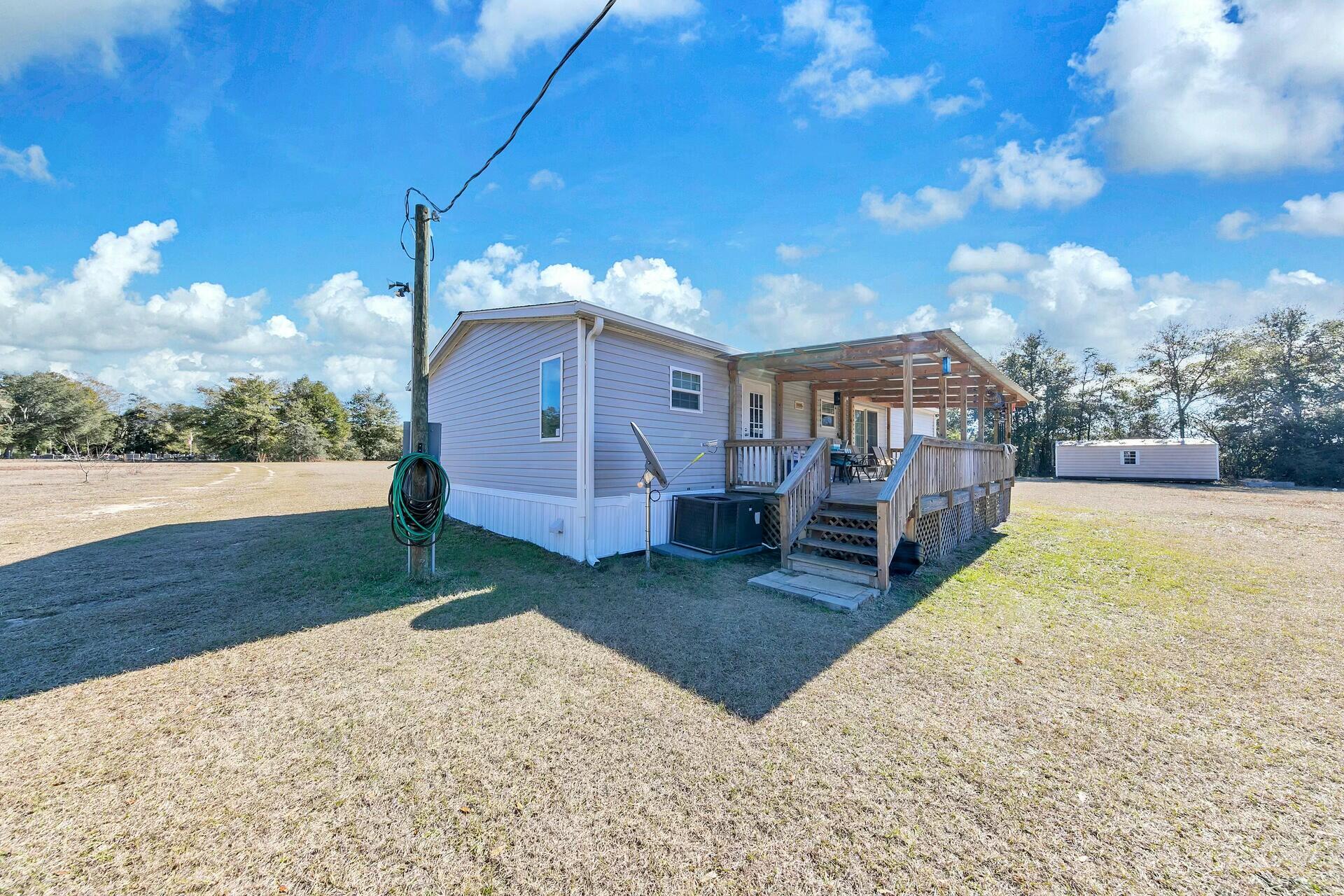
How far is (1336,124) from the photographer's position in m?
10.7

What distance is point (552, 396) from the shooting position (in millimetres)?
7277

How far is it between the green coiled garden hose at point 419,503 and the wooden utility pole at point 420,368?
5cm

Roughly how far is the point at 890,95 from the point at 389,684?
445 inches

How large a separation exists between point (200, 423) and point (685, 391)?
63149mm

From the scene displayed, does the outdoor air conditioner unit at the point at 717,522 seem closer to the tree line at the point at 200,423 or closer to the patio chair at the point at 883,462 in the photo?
the patio chair at the point at 883,462

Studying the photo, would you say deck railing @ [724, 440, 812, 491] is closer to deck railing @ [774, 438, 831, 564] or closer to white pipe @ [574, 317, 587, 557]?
deck railing @ [774, 438, 831, 564]

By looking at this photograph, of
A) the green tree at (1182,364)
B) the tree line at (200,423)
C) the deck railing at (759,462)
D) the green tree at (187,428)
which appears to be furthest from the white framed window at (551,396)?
the green tree at (187,428)

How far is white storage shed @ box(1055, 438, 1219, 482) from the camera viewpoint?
23.2m

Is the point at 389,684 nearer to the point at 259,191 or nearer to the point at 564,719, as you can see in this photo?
the point at 564,719

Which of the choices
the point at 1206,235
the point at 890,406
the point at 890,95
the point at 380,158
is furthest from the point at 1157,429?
the point at 380,158

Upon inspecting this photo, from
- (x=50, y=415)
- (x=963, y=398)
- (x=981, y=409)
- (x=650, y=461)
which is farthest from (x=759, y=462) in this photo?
(x=50, y=415)

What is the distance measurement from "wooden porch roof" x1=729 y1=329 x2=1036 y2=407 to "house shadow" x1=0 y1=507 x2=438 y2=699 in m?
6.20

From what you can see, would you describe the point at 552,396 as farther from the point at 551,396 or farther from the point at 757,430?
the point at 757,430

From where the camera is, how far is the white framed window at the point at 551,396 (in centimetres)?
705
